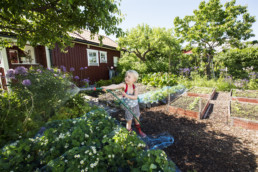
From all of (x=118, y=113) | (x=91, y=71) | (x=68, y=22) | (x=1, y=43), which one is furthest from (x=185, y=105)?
(x=91, y=71)

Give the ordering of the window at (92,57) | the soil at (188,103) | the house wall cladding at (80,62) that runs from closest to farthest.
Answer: the soil at (188,103)
the house wall cladding at (80,62)
the window at (92,57)

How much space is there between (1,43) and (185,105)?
6.16 m

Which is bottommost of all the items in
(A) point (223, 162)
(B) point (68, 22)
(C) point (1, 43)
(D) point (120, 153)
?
(A) point (223, 162)

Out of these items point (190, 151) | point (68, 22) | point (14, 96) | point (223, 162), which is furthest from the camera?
point (68, 22)

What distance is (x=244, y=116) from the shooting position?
3574mm

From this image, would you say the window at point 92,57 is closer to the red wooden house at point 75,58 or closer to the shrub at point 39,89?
the red wooden house at point 75,58

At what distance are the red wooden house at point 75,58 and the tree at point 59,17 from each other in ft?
2.89

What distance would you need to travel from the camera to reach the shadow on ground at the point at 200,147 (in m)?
2.11

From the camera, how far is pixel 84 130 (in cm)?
182

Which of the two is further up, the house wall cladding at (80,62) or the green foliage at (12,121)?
the house wall cladding at (80,62)

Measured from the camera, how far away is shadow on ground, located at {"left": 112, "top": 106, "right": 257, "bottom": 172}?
83.2 inches

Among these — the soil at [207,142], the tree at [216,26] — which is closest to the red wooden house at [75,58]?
the soil at [207,142]

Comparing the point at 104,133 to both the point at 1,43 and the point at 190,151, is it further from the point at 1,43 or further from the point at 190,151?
the point at 1,43

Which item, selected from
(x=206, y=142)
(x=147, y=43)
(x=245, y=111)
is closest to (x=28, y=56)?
(x=206, y=142)
